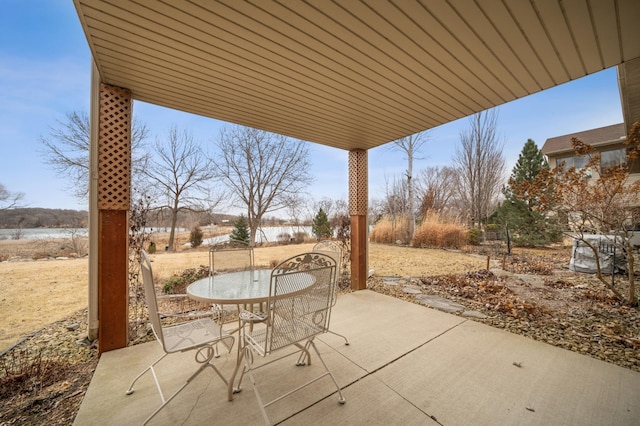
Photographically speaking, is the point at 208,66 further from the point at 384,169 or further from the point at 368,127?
the point at 384,169

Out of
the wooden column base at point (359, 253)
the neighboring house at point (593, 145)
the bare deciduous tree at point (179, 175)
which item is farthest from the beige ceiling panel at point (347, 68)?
the neighboring house at point (593, 145)

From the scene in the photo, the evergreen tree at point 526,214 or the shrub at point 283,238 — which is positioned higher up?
the evergreen tree at point 526,214

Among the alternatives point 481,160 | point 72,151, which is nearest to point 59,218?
point 72,151

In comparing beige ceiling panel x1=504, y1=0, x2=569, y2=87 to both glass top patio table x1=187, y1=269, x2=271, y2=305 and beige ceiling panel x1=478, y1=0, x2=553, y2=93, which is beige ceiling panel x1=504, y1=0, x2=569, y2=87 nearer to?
beige ceiling panel x1=478, y1=0, x2=553, y2=93

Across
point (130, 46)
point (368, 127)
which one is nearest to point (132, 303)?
point (130, 46)

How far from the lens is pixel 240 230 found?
6.02m

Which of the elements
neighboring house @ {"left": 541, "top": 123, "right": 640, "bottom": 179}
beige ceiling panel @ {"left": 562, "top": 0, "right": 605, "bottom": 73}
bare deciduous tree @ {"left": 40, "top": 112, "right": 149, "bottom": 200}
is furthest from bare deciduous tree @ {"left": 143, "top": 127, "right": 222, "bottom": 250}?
neighboring house @ {"left": 541, "top": 123, "right": 640, "bottom": 179}

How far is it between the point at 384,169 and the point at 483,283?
917 cm

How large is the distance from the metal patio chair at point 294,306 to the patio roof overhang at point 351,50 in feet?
5.31

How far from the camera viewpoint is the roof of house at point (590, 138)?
9733mm

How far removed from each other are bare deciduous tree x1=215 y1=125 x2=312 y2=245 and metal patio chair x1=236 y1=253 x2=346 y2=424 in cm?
495

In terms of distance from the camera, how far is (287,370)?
2006 mm

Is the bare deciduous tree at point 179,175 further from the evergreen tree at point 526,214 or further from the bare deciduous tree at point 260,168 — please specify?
the evergreen tree at point 526,214

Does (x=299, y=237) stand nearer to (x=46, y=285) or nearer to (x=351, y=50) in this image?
(x=46, y=285)
